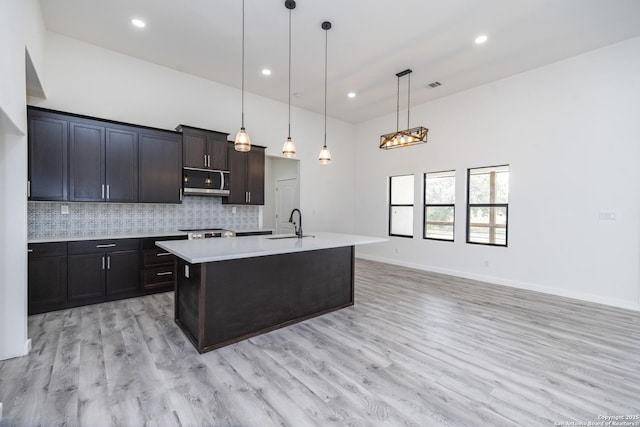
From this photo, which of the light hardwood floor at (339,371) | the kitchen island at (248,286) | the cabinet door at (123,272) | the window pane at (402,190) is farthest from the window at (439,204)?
the cabinet door at (123,272)

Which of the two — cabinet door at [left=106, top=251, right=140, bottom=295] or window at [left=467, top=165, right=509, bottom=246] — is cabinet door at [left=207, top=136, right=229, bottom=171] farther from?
window at [left=467, top=165, right=509, bottom=246]

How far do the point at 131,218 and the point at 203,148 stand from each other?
5.04 ft

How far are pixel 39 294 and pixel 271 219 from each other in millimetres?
5158

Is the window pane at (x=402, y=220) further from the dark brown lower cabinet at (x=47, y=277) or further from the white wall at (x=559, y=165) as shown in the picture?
the dark brown lower cabinet at (x=47, y=277)

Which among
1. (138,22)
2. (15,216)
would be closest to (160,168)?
(138,22)

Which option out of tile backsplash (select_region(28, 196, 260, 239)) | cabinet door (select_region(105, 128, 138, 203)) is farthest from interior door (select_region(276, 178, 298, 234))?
cabinet door (select_region(105, 128, 138, 203))

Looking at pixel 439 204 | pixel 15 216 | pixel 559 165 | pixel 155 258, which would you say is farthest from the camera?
pixel 439 204

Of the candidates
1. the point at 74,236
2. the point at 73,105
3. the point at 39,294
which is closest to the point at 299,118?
the point at 73,105

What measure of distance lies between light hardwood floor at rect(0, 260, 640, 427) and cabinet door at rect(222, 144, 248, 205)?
2.15 meters

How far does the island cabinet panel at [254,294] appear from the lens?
2607mm

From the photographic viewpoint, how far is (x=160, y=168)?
4305 mm

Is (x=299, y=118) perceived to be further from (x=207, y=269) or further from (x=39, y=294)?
(x=39, y=294)

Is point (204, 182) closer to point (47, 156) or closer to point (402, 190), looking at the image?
point (47, 156)

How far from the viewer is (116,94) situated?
425 centimetres
